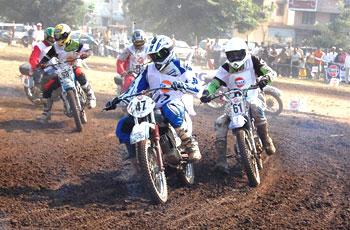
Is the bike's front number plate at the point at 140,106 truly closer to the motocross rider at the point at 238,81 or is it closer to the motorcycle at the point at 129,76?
the motocross rider at the point at 238,81

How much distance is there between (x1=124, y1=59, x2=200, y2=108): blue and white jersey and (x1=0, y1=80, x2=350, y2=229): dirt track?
1155 mm

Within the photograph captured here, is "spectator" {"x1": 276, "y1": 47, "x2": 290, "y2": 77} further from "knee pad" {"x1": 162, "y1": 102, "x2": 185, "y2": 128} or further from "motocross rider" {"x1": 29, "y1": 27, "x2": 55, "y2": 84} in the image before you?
"knee pad" {"x1": 162, "y1": 102, "x2": 185, "y2": 128}

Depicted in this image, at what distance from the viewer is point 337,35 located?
41812 mm

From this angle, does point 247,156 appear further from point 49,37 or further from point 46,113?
point 49,37

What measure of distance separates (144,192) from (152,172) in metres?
0.60

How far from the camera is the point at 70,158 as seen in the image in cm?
799

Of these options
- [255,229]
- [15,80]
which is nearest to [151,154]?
[255,229]

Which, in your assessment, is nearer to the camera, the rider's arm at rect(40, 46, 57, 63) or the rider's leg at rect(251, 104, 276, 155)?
the rider's leg at rect(251, 104, 276, 155)

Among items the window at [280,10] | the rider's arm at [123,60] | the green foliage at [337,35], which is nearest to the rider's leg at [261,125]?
the rider's arm at [123,60]

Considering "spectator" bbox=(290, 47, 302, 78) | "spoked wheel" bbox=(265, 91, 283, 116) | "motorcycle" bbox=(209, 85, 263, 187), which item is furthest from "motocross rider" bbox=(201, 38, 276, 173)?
"spectator" bbox=(290, 47, 302, 78)

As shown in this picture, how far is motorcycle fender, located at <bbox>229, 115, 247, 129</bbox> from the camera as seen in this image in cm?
675

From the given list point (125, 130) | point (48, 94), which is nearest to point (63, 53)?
point (48, 94)

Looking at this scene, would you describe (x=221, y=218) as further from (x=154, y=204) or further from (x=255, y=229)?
(x=154, y=204)

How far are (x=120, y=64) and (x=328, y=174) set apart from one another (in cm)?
508
